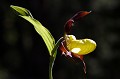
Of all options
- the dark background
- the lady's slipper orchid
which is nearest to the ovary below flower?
the lady's slipper orchid

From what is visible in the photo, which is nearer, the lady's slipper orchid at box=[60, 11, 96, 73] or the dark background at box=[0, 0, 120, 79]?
the lady's slipper orchid at box=[60, 11, 96, 73]

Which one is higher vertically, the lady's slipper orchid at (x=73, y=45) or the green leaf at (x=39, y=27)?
the green leaf at (x=39, y=27)

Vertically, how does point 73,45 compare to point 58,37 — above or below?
above

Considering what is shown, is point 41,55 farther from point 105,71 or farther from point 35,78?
point 105,71

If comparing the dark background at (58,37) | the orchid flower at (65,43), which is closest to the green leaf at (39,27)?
the orchid flower at (65,43)

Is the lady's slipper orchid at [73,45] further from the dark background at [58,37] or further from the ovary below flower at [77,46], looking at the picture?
the dark background at [58,37]

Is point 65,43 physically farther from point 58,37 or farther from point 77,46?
point 58,37

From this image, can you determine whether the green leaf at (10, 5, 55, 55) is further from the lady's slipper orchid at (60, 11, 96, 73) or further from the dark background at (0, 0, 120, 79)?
the dark background at (0, 0, 120, 79)

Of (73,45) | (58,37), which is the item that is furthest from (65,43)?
(58,37)

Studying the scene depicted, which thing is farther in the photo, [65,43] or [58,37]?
[58,37]
